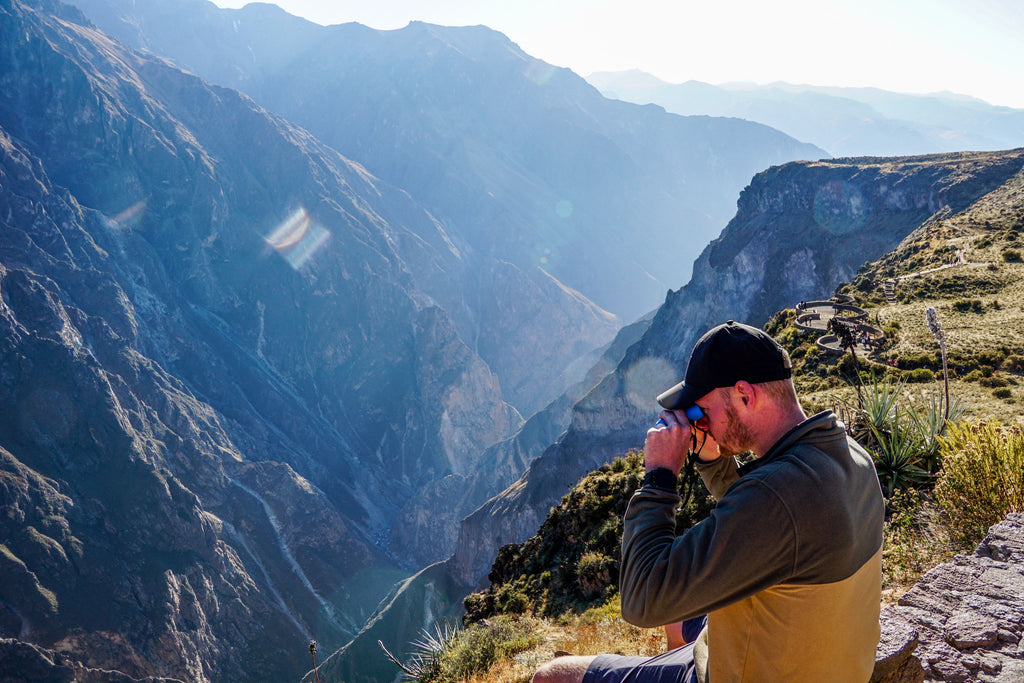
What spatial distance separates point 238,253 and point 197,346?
135ft

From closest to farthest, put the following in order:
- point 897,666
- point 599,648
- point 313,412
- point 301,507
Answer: point 897,666
point 599,648
point 301,507
point 313,412

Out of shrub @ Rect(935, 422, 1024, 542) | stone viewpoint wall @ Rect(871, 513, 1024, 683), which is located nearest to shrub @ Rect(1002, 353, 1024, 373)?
shrub @ Rect(935, 422, 1024, 542)

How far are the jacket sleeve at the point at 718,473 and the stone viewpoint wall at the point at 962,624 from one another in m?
1.80

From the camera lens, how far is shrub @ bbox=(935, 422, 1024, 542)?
531cm

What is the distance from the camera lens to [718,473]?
110 inches

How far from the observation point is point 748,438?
2355 mm

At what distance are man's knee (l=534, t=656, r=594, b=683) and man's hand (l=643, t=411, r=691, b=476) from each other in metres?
1.65

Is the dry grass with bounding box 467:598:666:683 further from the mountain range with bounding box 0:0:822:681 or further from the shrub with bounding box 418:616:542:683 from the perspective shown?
the mountain range with bounding box 0:0:822:681

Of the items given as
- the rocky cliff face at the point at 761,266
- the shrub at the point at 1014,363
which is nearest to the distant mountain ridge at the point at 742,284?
the rocky cliff face at the point at 761,266

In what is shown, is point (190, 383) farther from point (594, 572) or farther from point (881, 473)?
point (881, 473)

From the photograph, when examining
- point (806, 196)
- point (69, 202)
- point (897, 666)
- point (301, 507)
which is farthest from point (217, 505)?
point (897, 666)

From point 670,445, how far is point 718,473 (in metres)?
0.60

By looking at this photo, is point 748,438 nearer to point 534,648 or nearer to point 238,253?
point 534,648

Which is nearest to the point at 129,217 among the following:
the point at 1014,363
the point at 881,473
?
the point at 1014,363
